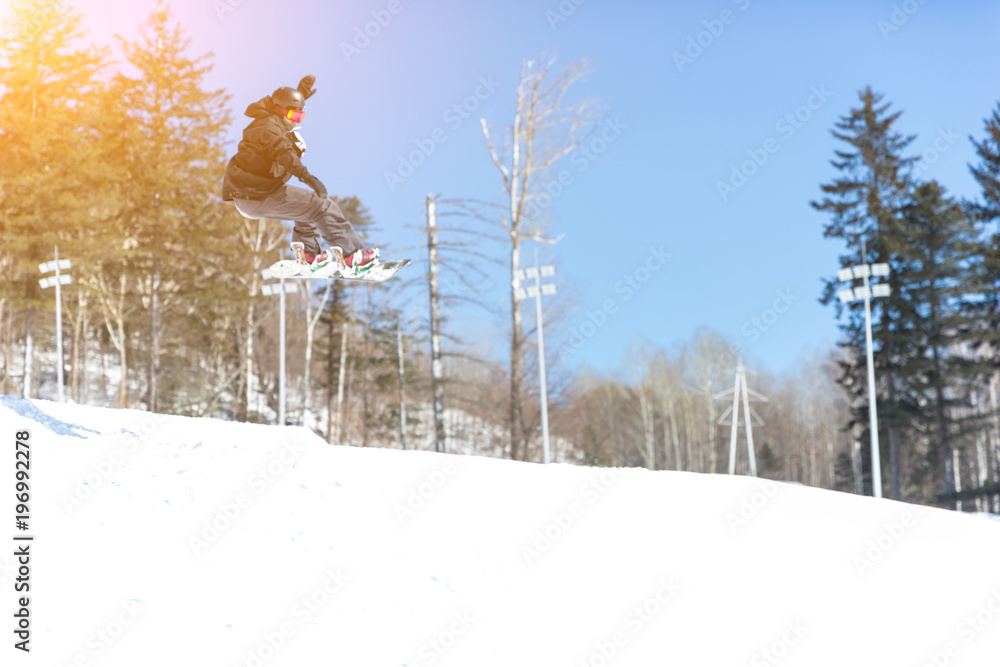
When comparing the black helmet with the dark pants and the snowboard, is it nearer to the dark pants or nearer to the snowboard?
the dark pants

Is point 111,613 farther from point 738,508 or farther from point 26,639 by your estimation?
point 738,508

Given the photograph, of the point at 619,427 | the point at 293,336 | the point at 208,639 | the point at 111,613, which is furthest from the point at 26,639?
the point at 619,427

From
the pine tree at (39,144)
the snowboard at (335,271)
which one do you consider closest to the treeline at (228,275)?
the pine tree at (39,144)

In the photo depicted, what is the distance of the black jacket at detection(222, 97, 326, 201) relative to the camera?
5.93 meters

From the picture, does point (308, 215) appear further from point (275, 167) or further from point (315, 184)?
point (275, 167)

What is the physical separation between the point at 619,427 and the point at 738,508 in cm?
4639

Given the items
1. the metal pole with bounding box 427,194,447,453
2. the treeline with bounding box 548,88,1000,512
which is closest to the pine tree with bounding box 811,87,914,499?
the treeline with bounding box 548,88,1000,512

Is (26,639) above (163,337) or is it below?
below

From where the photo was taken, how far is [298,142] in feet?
20.1

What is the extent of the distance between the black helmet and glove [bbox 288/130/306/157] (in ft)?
0.74

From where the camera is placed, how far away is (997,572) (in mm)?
7406

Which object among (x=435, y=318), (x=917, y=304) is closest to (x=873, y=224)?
(x=917, y=304)

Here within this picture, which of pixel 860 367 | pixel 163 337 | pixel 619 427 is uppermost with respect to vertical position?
pixel 163 337

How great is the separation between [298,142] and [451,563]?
13.7ft
